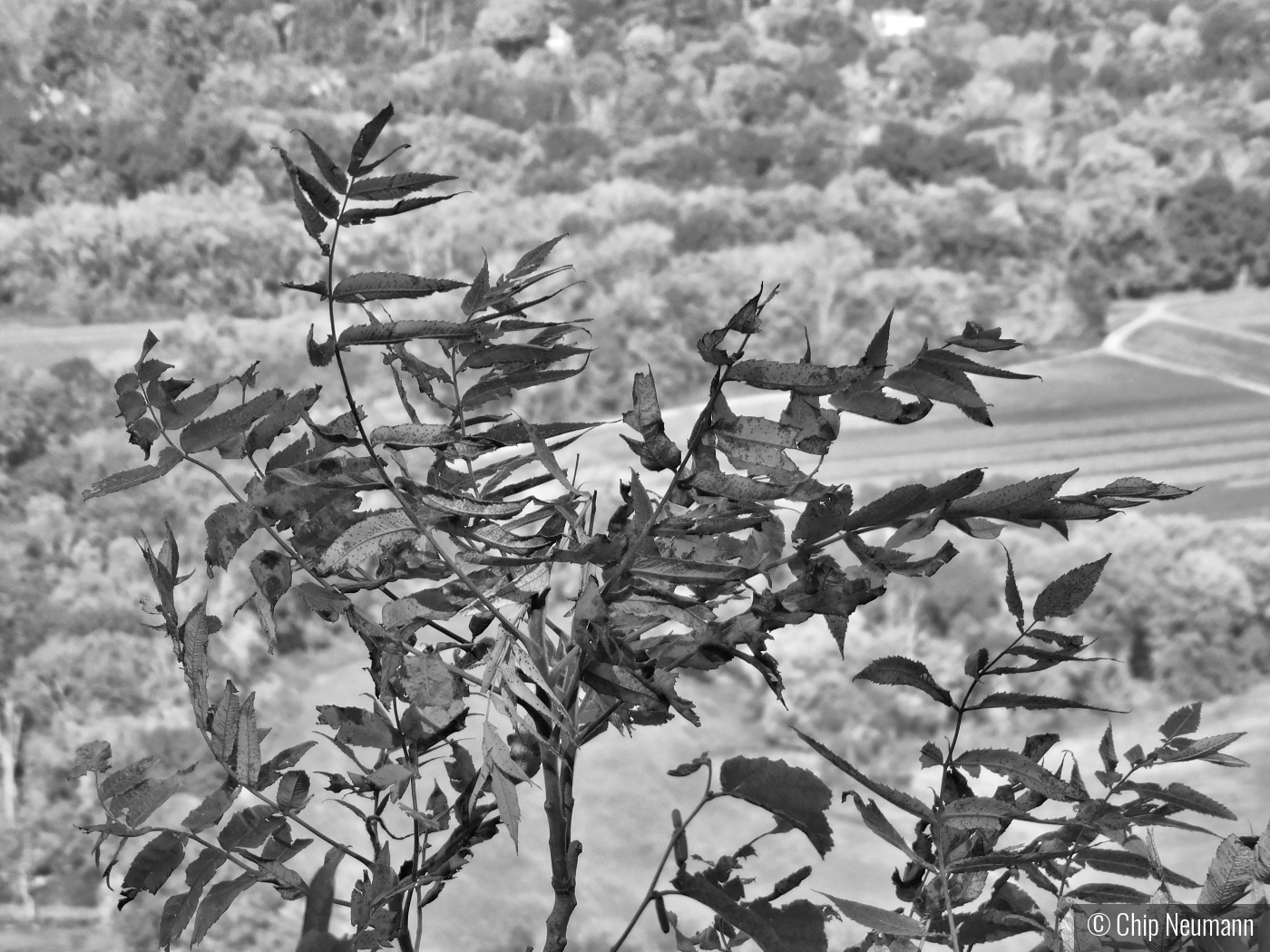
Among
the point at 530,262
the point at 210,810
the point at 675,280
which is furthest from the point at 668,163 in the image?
the point at 210,810

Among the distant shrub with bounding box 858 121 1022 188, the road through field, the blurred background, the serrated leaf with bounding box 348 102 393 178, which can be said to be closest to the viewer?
the serrated leaf with bounding box 348 102 393 178

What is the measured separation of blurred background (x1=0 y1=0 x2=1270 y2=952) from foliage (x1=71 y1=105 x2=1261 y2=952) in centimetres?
110

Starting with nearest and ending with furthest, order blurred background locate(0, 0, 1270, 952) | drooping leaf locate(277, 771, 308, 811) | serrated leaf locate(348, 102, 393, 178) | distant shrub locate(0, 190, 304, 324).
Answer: serrated leaf locate(348, 102, 393, 178)
drooping leaf locate(277, 771, 308, 811)
blurred background locate(0, 0, 1270, 952)
distant shrub locate(0, 190, 304, 324)

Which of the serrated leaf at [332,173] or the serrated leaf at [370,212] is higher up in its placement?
the serrated leaf at [332,173]

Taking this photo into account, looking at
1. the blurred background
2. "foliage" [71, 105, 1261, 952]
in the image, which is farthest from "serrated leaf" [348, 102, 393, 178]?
the blurred background

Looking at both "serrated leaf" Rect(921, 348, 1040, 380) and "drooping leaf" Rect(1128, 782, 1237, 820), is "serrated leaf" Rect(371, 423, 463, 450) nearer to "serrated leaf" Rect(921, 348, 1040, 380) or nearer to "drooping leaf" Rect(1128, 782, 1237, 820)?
"serrated leaf" Rect(921, 348, 1040, 380)

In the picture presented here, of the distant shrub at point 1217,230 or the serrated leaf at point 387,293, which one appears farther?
the distant shrub at point 1217,230

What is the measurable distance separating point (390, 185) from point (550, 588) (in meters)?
0.13

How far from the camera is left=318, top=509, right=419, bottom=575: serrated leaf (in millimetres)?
322

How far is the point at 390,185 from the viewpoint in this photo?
31 cm

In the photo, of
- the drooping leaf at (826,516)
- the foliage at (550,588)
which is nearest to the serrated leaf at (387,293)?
the foliage at (550,588)

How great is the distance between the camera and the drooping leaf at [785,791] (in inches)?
15.0

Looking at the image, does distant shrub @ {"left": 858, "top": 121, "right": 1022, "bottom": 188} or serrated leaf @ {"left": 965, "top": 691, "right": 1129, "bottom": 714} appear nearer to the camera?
serrated leaf @ {"left": 965, "top": 691, "right": 1129, "bottom": 714}

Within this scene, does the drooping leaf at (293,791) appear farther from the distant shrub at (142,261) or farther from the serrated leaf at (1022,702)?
the distant shrub at (142,261)
